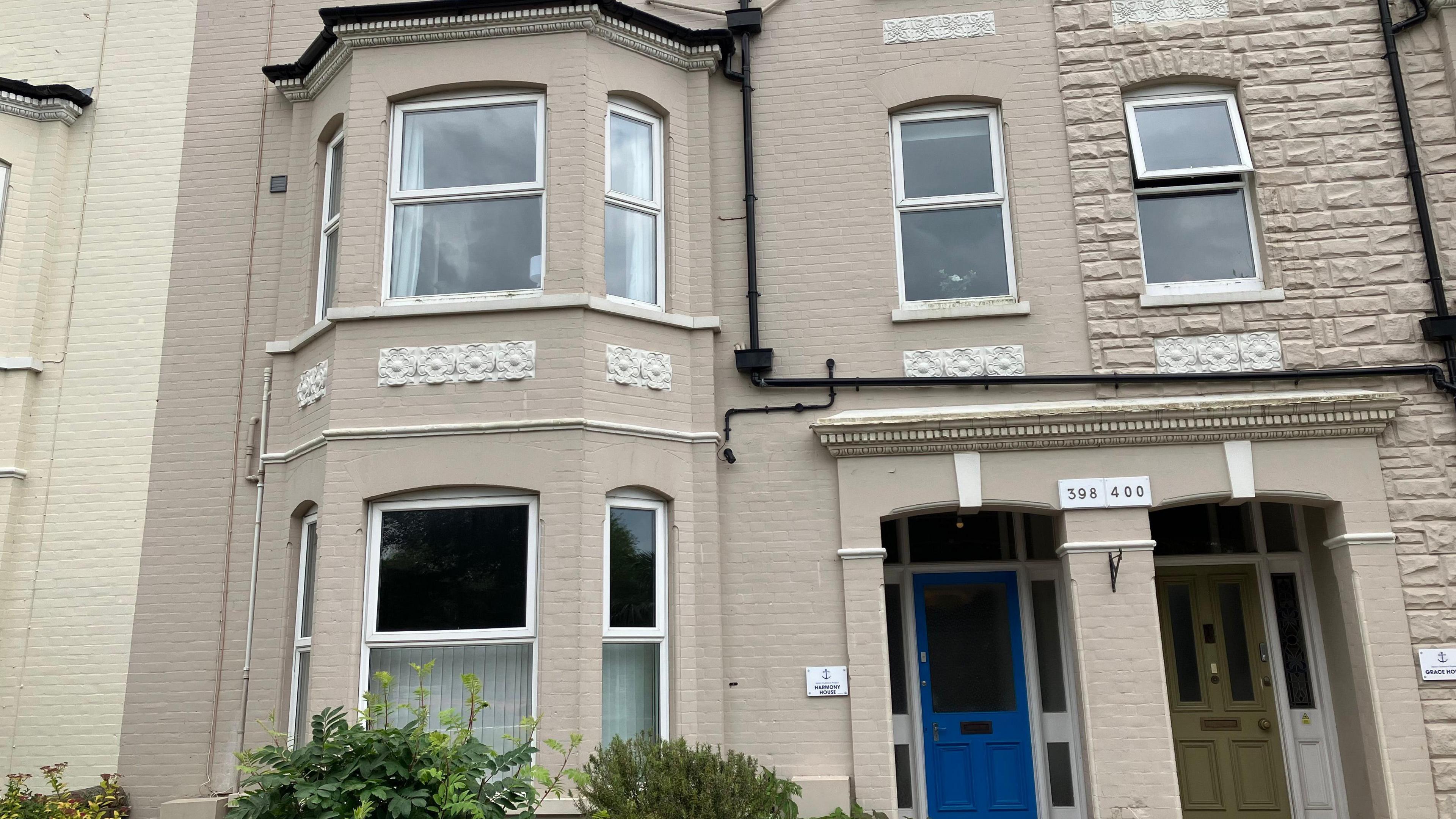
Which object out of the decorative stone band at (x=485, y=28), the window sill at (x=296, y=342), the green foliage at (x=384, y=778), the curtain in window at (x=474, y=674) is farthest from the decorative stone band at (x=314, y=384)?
the green foliage at (x=384, y=778)

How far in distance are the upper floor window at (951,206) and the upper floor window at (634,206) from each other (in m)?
1.94

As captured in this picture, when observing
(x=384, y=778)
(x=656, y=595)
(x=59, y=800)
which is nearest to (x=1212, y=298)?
(x=656, y=595)

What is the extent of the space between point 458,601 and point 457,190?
3.11 metres

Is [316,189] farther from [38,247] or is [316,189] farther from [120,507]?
[120,507]

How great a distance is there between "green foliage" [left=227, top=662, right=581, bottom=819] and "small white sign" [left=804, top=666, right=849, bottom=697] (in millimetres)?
2660

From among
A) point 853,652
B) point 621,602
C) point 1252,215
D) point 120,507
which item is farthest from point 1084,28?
point 120,507

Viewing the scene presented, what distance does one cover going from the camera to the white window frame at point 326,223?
342 inches

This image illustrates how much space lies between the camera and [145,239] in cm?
914

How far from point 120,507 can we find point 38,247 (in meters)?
2.31

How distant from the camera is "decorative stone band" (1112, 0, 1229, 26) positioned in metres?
8.97

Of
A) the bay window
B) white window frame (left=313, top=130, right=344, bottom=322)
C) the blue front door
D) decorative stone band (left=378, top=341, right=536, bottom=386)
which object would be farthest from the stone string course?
white window frame (left=313, top=130, right=344, bottom=322)

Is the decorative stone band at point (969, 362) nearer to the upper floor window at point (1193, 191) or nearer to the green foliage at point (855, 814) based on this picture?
the upper floor window at point (1193, 191)

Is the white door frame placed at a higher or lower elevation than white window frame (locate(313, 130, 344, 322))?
lower

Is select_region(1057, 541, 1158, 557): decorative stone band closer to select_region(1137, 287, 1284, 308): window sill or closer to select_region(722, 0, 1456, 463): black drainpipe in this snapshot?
select_region(722, 0, 1456, 463): black drainpipe
